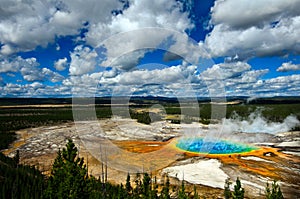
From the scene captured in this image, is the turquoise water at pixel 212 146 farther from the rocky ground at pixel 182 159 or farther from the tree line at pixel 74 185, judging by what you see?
the tree line at pixel 74 185

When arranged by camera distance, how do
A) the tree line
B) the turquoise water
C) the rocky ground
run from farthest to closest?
1. the turquoise water
2. the rocky ground
3. the tree line

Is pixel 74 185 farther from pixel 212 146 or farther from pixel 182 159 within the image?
pixel 212 146

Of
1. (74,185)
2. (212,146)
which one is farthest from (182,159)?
(74,185)

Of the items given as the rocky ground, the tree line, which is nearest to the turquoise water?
the rocky ground

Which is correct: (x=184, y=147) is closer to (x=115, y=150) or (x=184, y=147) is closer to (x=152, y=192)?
(x=115, y=150)

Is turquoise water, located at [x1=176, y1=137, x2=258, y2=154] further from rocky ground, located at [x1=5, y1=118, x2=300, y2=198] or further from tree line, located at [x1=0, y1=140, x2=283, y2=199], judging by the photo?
tree line, located at [x1=0, y1=140, x2=283, y2=199]

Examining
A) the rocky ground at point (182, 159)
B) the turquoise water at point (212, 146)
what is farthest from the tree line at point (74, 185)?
the turquoise water at point (212, 146)
